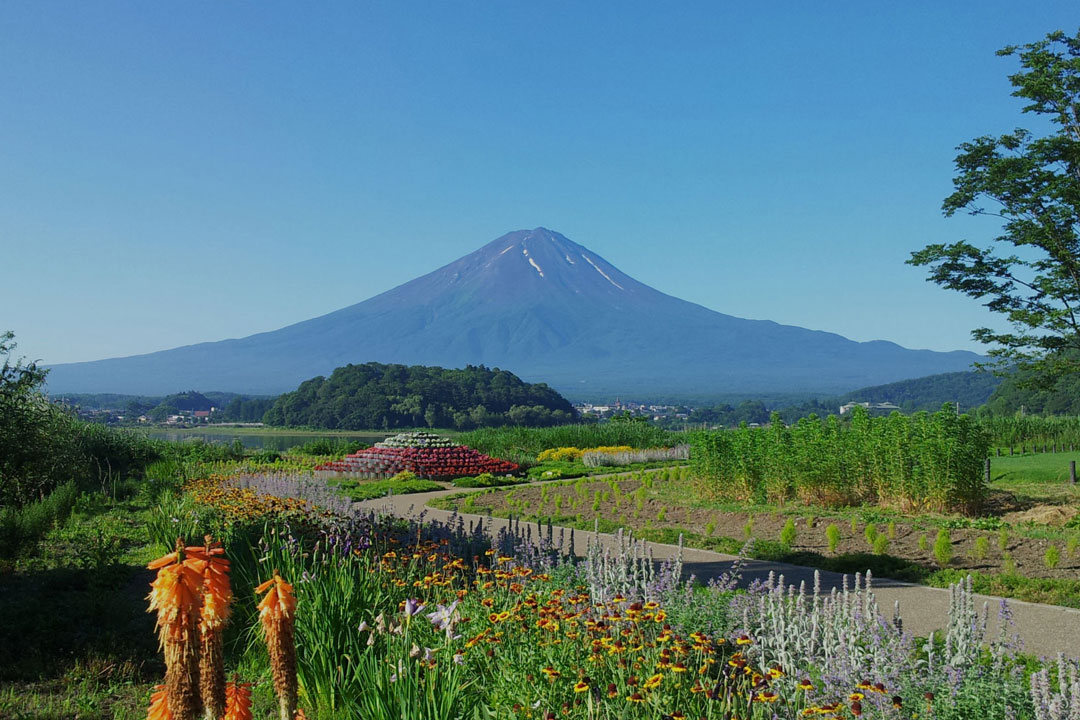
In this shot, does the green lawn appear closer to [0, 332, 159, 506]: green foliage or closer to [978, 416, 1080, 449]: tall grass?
[978, 416, 1080, 449]: tall grass

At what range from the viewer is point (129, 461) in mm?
17875

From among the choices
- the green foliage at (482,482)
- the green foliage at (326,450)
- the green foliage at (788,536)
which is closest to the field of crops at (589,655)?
the green foliage at (788,536)

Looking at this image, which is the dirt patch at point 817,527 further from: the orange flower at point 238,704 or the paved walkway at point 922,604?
the orange flower at point 238,704

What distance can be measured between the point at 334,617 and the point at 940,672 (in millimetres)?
3002

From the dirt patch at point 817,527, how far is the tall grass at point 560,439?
31.6 ft

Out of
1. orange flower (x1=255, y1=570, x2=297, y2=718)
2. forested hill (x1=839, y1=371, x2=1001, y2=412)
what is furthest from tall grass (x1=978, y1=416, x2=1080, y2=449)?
forested hill (x1=839, y1=371, x2=1001, y2=412)

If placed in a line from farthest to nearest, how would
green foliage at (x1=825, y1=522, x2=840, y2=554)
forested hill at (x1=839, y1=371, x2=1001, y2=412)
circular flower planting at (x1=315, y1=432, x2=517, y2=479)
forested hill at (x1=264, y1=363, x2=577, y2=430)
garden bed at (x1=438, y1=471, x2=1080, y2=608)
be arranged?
forested hill at (x1=839, y1=371, x2=1001, y2=412) < forested hill at (x1=264, y1=363, x2=577, y2=430) < circular flower planting at (x1=315, y1=432, x2=517, y2=479) < green foliage at (x1=825, y1=522, x2=840, y2=554) < garden bed at (x1=438, y1=471, x2=1080, y2=608)

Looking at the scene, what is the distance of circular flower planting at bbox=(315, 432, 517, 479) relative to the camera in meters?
18.4

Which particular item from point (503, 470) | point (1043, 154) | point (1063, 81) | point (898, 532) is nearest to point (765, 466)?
point (898, 532)

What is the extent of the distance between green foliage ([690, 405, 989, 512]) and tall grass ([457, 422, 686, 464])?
36.8 ft

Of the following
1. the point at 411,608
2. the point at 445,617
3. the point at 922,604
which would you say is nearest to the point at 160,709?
the point at 445,617

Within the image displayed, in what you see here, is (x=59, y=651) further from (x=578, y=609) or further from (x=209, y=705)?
(x=209, y=705)

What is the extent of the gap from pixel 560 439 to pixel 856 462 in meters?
14.4

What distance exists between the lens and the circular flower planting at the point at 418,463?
18422mm
